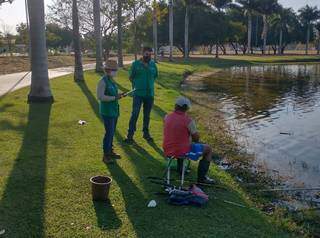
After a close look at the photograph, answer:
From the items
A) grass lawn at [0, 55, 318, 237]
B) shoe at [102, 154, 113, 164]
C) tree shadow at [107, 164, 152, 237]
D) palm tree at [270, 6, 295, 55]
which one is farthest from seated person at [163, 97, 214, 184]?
palm tree at [270, 6, 295, 55]

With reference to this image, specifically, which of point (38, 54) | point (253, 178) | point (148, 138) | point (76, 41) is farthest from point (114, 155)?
point (76, 41)

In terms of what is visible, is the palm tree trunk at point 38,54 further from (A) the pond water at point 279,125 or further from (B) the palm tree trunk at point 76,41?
(B) the palm tree trunk at point 76,41

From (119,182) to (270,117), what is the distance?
1059 cm

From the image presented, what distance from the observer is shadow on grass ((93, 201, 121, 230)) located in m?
5.82

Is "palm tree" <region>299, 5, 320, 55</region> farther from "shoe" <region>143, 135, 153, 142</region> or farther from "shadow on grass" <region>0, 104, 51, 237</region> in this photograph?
"shadow on grass" <region>0, 104, 51, 237</region>

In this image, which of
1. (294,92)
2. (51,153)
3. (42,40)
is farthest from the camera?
(294,92)

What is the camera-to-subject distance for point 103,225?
5.82 metres

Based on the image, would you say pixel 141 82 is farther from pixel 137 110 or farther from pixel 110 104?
pixel 110 104

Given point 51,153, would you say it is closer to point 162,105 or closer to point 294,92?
point 162,105

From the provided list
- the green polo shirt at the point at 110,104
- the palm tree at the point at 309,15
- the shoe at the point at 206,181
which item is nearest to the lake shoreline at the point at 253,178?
the shoe at the point at 206,181

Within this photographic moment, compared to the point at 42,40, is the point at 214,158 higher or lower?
lower

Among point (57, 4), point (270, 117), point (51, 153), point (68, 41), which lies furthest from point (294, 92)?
point (68, 41)

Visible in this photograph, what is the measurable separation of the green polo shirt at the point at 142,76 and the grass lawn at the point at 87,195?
3.82ft

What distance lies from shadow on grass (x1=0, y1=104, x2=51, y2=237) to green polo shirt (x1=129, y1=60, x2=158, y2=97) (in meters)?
A: 2.33
